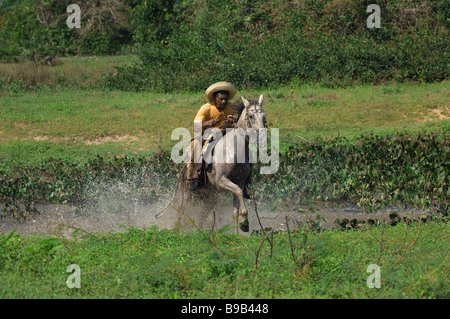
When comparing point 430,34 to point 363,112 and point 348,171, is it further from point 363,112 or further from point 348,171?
point 348,171

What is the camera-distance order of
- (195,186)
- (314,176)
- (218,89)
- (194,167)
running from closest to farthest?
(218,89) → (194,167) → (195,186) → (314,176)

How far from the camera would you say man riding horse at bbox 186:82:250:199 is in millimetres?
10297

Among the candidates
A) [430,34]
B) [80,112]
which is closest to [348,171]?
[80,112]

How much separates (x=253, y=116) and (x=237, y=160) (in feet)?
2.62

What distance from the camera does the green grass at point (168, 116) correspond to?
683 inches

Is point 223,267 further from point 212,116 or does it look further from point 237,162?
point 212,116

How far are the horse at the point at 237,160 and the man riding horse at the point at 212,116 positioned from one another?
13cm

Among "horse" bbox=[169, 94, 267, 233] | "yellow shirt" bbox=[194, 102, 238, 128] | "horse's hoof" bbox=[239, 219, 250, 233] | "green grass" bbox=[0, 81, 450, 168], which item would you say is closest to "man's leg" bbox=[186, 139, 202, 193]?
"horse" bbox=[169, 94, 267, 233]

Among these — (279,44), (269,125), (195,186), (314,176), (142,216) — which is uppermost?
(279,44)

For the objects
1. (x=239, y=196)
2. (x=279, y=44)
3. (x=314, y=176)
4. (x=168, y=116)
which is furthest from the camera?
(x=279, y=44)

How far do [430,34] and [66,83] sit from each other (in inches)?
483

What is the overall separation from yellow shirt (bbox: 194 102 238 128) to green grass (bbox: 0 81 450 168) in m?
5.49

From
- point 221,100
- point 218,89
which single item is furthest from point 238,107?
point 218,89

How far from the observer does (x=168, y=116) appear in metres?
19.2
